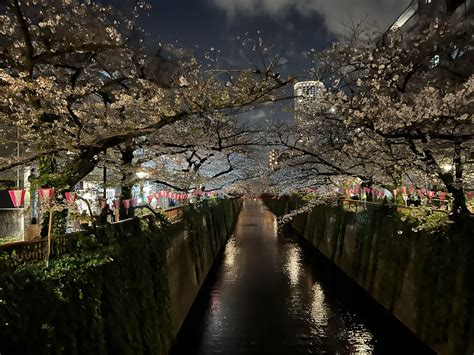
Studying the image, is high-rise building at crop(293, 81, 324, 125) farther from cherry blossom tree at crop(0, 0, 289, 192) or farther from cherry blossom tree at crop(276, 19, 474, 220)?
cherry blossom tree at crop(0, 0, 289, 192)

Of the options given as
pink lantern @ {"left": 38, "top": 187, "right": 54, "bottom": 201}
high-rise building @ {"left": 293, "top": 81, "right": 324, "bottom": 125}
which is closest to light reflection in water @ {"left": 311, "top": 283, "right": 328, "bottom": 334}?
high-rise building @ {"left": 293, "top": 81, "right": 324, "bottom": 125}

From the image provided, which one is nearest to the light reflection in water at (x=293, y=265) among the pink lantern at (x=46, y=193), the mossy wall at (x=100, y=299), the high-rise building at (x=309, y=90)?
the mossy wall at (x=100, y=299)

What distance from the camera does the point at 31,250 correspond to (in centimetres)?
554

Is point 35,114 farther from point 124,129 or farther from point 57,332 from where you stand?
point 57,332

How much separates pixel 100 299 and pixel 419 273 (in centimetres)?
798

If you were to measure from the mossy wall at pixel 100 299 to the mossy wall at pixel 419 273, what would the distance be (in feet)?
20.9

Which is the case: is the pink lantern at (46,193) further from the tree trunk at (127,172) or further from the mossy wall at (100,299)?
the tree trunk at (127,172)

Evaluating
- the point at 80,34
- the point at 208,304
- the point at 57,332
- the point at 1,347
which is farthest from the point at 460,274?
the point at 80,34

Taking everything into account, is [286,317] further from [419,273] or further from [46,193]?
[46,193]

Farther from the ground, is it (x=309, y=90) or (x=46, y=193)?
(x=309, y=90)

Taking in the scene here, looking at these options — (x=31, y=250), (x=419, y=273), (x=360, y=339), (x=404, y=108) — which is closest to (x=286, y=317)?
(x=360, y=339)

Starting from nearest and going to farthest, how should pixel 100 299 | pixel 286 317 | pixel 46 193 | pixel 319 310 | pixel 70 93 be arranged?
1. pixel 100 299
2. pixel 46 193
3. pixel 70 93
4. pixel 286 317
5. pixel 319 310

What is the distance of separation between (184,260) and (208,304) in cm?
197

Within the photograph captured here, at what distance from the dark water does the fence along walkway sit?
5.51m
